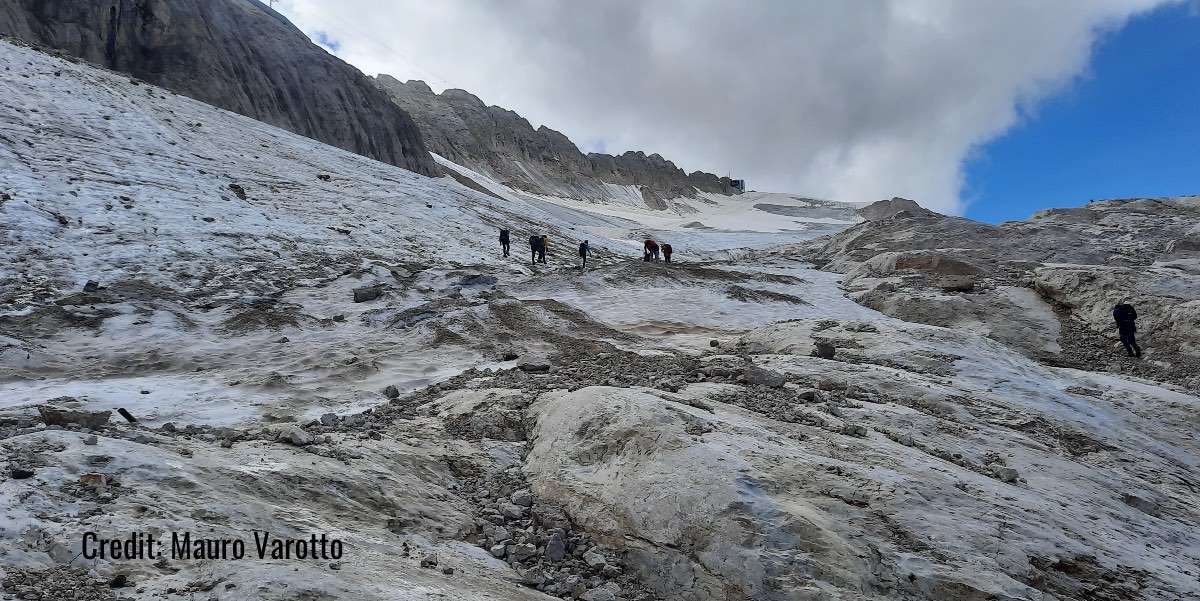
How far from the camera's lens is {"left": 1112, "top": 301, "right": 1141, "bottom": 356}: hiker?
556 inches

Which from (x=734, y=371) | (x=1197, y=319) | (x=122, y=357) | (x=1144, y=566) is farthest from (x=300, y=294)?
(x=1197, y=319)

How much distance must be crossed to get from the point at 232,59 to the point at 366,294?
41.4 meters

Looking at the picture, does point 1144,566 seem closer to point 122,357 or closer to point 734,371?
point 734,371

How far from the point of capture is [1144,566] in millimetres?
4965

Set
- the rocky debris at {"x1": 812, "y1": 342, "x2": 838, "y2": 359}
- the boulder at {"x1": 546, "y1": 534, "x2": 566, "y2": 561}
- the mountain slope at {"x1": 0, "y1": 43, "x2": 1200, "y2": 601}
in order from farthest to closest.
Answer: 1. the rocky debris at {"x1": 812, "y1": 342, "x2": 838, "y2": 359}
2. the boulder at {"x1": 546, "y1": 534, "x2": 566, "y2": 561}
3. the mountain slope at {"x1": 0, "y1": 43, "x2": 1200, "y2": 601}

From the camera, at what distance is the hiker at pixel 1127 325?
14133mm

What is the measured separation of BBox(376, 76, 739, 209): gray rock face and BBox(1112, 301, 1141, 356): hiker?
3111 inches

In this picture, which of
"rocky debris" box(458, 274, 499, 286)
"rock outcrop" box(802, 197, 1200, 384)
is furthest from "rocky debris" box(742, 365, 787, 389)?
"rock outcrop" box(802, 197, 1200, 384)

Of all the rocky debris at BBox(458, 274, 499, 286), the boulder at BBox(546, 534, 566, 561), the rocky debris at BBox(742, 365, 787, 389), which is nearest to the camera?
the boulder at BBox(546, 534, 566, 561)

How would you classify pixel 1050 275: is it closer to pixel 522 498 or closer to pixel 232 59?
pixel 522 498

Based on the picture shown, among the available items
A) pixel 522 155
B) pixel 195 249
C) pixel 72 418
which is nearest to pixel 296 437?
pixel 72 418

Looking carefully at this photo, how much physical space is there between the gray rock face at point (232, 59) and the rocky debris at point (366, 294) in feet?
111

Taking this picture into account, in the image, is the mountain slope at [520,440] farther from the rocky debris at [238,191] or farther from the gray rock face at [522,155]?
the gray rock face at [522,155]

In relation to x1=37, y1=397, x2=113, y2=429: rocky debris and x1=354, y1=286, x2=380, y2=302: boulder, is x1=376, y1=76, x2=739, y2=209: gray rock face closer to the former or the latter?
x1=354, y1=286, x2=380, y2=302: boulder
